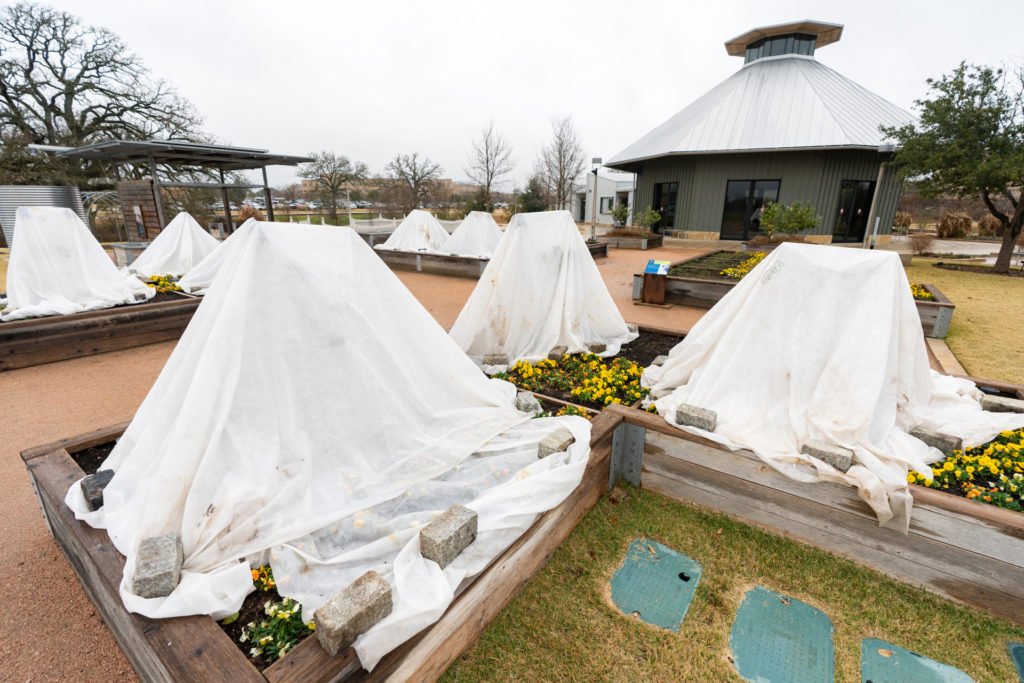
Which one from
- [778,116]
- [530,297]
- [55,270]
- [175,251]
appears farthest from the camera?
[778,116]

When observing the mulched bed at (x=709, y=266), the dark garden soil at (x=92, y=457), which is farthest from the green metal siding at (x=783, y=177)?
the dark garden soil at (x=92, y=457)

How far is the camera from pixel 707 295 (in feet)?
30.2

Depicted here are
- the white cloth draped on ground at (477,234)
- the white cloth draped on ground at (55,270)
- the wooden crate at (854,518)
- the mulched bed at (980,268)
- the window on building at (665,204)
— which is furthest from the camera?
the window on building at (665,204)

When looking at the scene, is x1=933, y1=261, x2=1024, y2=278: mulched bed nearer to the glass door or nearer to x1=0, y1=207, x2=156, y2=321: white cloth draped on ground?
the glass door

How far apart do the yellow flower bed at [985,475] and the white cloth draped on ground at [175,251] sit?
507 inches

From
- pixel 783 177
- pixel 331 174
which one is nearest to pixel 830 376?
pixel 783 177

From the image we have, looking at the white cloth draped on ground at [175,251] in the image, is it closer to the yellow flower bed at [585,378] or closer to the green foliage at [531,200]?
the yellow flower bed at [585,378]

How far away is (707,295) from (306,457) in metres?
8.60

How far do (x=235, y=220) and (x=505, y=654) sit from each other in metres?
24.8

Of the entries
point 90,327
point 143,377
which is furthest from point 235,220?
point 143,377

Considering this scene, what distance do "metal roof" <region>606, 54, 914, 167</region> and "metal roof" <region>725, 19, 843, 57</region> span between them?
101cm

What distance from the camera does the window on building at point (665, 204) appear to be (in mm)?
20109

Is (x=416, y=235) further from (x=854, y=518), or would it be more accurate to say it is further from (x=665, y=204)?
(x=854, y=518)

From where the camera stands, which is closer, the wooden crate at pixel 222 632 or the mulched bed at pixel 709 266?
the wooden crate at pixel 222 632
